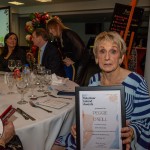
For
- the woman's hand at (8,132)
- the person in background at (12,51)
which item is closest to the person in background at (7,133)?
the woman's hand at (8,132)

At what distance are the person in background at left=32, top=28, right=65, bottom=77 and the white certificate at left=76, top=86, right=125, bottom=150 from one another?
7.27ft

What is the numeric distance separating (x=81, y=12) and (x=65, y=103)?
398 inches

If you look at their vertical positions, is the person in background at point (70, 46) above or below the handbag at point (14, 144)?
above

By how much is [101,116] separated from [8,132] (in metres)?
0.52

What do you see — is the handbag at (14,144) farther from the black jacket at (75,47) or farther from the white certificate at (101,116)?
the black jacket at (75,47)

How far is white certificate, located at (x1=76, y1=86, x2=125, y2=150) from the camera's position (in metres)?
1.24

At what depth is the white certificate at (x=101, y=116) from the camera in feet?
4.07

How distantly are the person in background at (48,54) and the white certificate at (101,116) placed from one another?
222 centimetres

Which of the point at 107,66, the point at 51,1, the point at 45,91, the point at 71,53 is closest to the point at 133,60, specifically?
the point at 71,53

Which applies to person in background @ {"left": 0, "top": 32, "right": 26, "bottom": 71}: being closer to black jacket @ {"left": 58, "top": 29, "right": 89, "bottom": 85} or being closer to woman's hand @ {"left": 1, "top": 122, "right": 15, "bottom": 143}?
black jacket @ {"left": 58, "top": 29, "right": 89, "bottom": 85}

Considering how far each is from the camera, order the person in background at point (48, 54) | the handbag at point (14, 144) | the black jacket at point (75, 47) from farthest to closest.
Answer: the black jacket at point (75, 47)
the person in background at point (48, 54)
the handbag at point (14, 144)

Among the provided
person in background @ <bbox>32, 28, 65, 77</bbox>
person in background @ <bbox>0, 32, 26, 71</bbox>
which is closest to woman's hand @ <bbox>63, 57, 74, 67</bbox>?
person in background @ <bbox>32, 28, 65, 77</bbox>

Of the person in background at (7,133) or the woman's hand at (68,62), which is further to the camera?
the woman's hand at (68,62)

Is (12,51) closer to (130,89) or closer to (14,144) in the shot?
(14,144)
